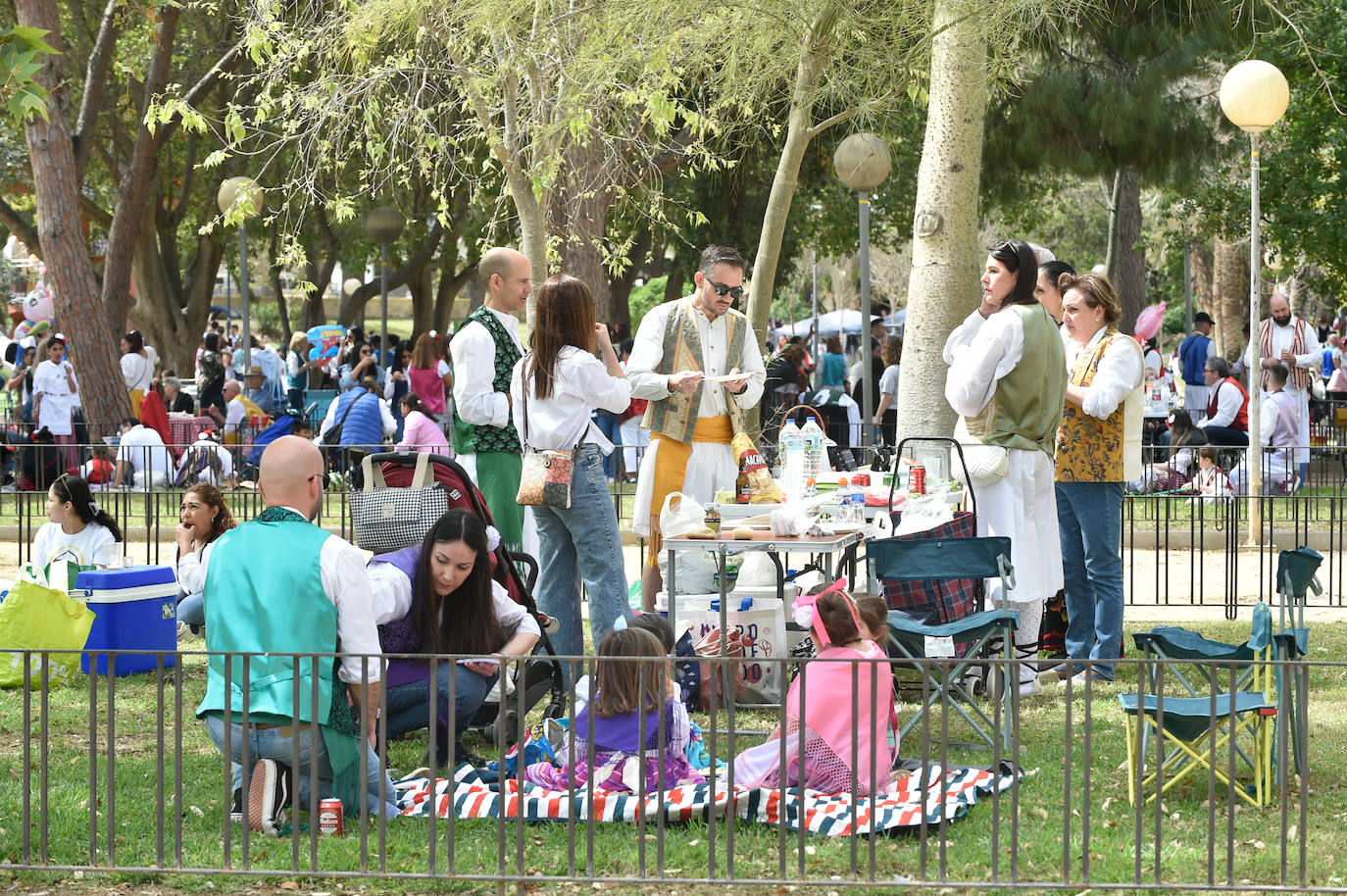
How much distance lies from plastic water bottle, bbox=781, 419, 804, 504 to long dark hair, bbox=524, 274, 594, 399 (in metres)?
1.44

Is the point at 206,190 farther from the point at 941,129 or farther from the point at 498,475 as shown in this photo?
the point at 498,475

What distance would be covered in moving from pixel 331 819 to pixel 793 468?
11.4 feet

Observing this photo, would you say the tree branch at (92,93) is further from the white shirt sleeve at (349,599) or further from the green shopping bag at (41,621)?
the white shirt sleeve at (349,599)

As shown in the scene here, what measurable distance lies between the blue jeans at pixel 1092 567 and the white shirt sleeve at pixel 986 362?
2.31 ft

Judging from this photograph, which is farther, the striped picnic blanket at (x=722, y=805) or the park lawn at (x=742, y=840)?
the striped picnic blanket at (x=722, y=805)

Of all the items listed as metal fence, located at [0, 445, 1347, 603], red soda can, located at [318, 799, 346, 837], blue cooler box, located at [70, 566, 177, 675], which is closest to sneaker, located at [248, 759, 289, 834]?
red soda can, located at [318, 799, 346, 837]

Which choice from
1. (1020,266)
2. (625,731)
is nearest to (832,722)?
(625,731)

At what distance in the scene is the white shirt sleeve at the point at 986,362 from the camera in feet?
23.1

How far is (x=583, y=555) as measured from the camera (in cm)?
697

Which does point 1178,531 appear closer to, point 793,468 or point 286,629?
point 793,468

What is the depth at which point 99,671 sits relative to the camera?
313 inches

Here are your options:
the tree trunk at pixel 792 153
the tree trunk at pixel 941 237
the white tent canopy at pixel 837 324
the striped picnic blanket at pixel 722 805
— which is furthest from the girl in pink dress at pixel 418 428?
the white tent canopy at pixel 837 324

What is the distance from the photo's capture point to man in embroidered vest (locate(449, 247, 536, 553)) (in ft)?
23.2

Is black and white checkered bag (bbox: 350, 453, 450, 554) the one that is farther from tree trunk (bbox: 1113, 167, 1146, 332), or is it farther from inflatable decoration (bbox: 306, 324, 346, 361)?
tree trunk (bbox: 1113, 167, 1146, 332)
